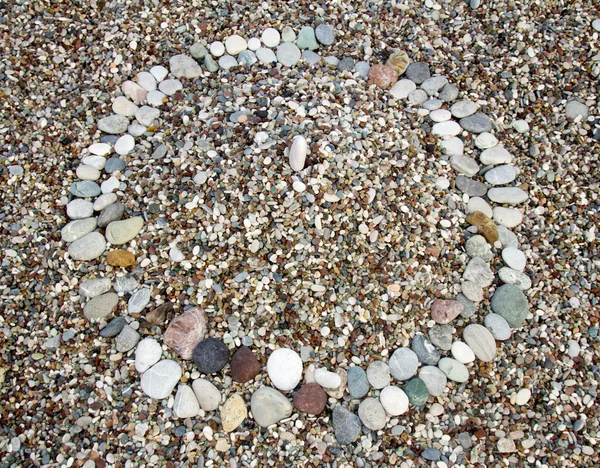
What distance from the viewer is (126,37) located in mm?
2980

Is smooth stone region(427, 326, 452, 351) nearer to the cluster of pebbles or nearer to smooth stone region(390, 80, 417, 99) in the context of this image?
the cluster of pebbles

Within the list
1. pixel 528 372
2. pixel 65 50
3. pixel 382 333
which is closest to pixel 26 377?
pixel 382 333

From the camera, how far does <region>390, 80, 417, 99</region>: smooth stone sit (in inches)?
115

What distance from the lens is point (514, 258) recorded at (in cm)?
251

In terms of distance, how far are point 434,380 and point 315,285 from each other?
0.65 m

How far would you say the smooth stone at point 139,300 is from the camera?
231cm

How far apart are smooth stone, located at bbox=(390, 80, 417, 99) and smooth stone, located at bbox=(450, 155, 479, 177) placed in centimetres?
48

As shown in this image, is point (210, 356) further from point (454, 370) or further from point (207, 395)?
point (454, 370)

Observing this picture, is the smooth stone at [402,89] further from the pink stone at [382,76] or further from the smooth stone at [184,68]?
the smooth stone at [184,68]

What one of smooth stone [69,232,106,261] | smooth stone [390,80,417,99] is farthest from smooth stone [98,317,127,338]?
smooth stone [390,80,417,99]

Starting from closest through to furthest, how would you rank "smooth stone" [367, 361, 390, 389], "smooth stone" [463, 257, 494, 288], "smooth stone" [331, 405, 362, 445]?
"smooth stone" [331, 405, 362, 445] < "smooth stone" [367, 361, 390, 389] < "smooth stone" [463, 257, 494, 288]

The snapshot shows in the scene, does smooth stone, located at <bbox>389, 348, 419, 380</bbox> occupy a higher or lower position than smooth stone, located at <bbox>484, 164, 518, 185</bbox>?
lower

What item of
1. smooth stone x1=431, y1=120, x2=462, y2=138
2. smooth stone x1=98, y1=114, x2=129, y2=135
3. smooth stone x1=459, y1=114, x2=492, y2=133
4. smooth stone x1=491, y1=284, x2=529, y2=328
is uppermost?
smooth stone x1=459, y1=114, x2=492, y2=133

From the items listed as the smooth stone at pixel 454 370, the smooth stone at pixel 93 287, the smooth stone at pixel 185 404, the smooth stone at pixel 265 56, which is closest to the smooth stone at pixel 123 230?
the smooth stone at pixel 93 287
